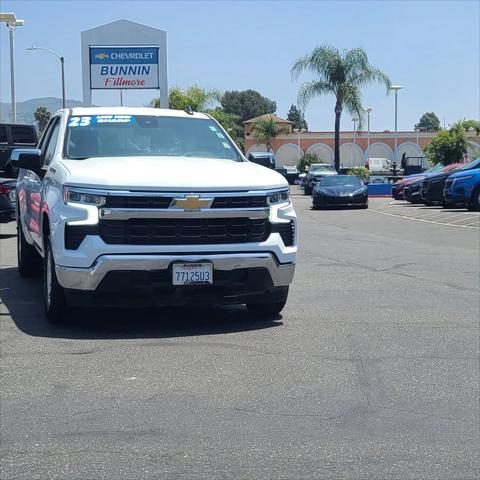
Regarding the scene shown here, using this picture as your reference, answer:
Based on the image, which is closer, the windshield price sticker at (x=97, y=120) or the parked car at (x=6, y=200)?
the windshield price sticker at (x=97, y=120)

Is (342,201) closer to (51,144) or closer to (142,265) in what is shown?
(51,144)

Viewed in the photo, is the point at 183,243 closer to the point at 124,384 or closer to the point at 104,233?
the point at 104,233

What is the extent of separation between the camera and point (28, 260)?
35.3 ft

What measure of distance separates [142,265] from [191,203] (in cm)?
70

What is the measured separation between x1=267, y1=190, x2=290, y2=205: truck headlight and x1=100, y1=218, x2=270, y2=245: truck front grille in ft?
0.65

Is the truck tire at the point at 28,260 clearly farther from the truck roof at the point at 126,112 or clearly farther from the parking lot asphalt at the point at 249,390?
the truck roof at the point at 126,112

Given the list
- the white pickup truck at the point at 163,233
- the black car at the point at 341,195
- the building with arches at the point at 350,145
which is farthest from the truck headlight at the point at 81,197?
the building with arches at the point at 350,145

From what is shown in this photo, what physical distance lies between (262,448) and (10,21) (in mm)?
38054

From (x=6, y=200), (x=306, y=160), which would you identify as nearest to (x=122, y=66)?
(x=6, y=200)

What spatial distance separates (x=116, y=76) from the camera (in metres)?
29.0

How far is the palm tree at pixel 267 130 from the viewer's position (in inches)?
3164

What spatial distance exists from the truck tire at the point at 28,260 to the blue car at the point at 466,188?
632 inches

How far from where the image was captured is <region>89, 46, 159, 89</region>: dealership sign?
2908cm

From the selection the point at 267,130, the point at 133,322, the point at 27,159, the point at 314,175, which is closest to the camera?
the point at 133,322
